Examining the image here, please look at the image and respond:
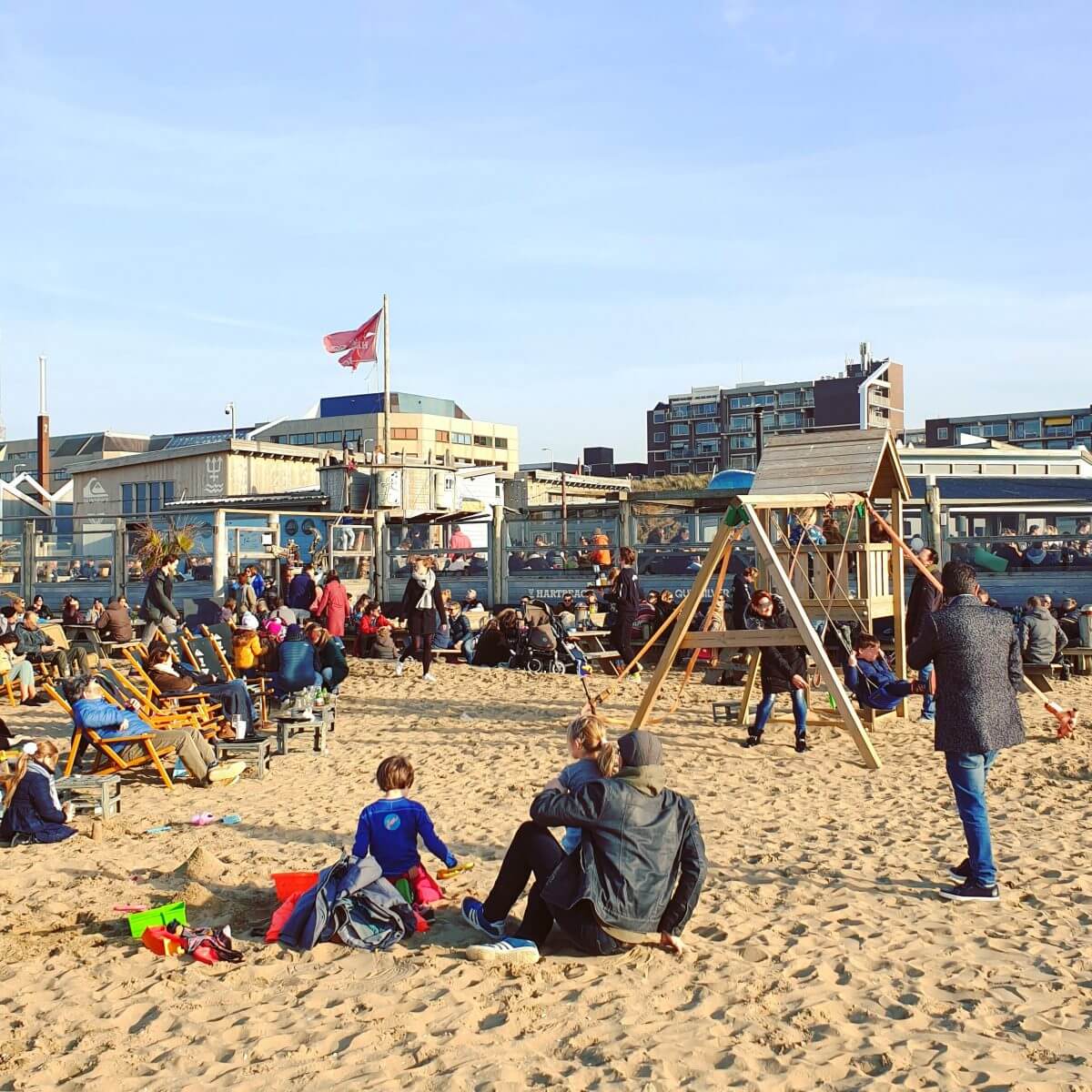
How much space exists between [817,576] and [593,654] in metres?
4.81

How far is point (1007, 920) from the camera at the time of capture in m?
5.53

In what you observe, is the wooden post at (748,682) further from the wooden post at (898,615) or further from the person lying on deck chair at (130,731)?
the person lying on deck chair at (130,731)

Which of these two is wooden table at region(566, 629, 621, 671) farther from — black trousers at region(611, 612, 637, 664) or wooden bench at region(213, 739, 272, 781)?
wooden bench at region(213, 739, 272, 781)

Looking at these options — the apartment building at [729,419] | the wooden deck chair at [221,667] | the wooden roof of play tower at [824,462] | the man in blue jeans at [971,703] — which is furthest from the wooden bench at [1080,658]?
the apartment building at [729,419]

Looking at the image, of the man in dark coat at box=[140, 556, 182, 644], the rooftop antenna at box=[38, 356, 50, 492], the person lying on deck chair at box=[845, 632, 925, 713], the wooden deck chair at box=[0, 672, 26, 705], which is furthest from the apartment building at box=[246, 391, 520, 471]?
the person lying on deck chair at box=[845, 632, 925, 713]

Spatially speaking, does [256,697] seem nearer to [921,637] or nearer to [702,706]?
[702,706]

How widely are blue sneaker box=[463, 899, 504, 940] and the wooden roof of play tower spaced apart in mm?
5792

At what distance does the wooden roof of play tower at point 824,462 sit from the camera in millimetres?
10641

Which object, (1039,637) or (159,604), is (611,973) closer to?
(1039,637)

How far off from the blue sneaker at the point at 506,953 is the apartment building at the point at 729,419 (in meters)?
91.6

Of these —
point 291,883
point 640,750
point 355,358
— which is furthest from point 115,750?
point 355,358

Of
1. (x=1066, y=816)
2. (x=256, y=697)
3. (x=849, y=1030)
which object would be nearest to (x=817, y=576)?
(x=1066, y=816)

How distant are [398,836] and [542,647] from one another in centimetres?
962

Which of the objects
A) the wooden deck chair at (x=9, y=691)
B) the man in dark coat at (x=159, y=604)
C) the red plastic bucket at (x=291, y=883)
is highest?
the man in dark coat at (x=159, y=604)
